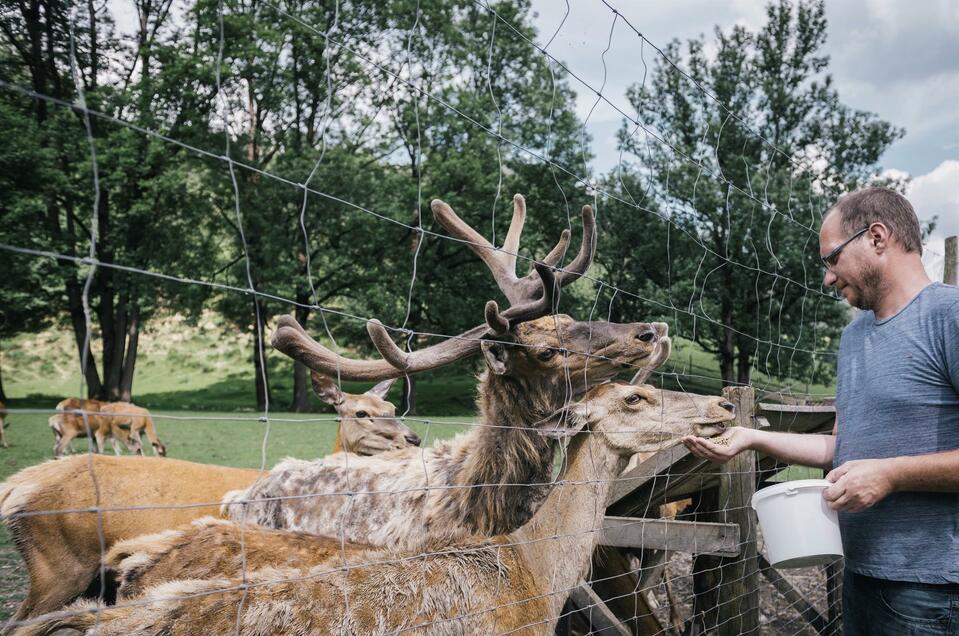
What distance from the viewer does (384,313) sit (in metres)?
24.5

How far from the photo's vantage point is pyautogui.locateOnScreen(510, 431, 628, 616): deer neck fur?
299cm

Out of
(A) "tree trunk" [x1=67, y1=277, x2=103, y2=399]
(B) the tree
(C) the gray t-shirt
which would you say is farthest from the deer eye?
(A) "tree trunk" [x1=67, y1=277, x2=103, y2=399]

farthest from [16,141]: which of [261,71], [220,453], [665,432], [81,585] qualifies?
[665,432]

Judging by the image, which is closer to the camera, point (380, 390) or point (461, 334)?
point (461, 334)

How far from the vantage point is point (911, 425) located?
2.23m

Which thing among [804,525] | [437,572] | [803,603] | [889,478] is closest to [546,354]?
[437,572]

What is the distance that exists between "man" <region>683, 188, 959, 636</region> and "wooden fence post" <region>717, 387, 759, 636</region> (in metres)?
1.05

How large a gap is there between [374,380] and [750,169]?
25.4 meters

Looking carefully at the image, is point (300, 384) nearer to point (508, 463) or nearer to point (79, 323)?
point (79, 323)

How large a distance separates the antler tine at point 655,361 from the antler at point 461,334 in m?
0.56

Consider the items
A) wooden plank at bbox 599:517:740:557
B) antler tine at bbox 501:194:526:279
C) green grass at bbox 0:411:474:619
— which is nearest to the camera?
wooden plank at bbox 599:517:740:557

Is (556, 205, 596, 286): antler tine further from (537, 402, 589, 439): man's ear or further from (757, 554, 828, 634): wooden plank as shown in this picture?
(757, 554, 828, 634): wooden plank

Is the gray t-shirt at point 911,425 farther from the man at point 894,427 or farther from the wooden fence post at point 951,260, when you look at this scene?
the wooden fence post at point 951,260

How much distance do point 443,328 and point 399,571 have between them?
2332 centimetres
